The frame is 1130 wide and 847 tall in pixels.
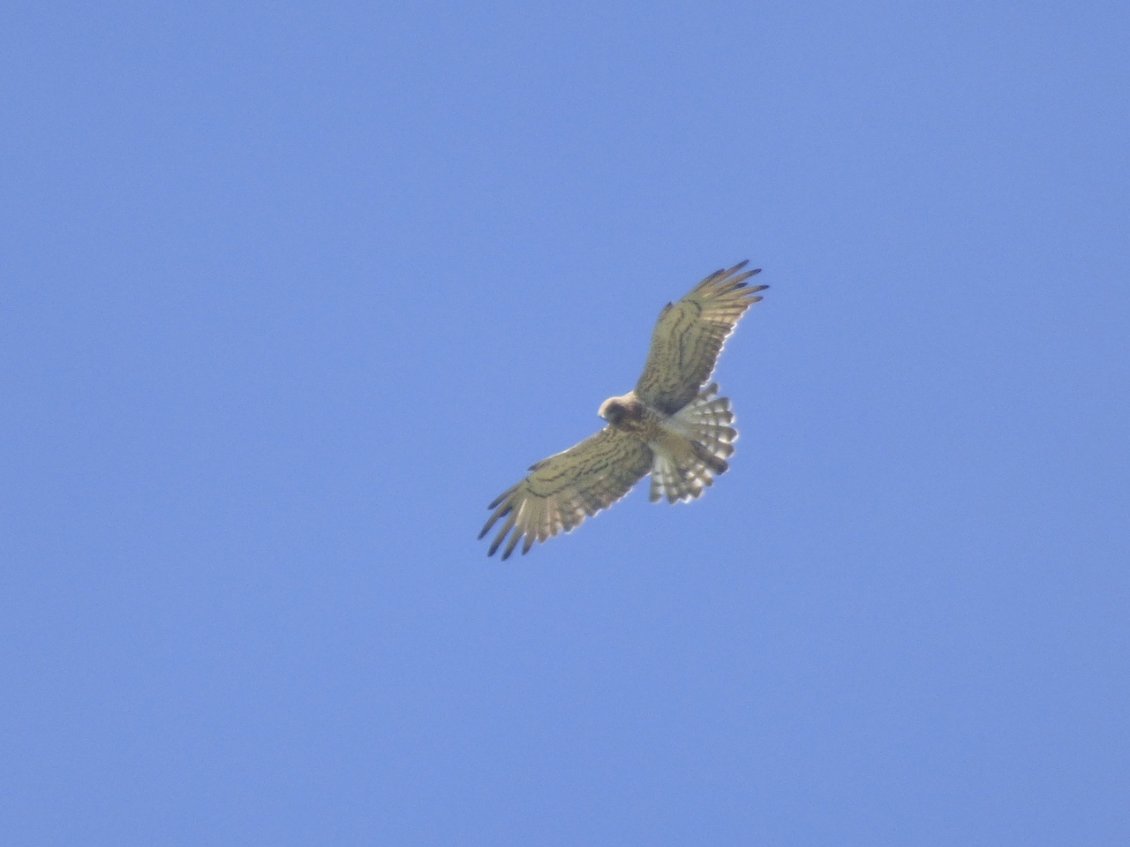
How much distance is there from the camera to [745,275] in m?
19.5

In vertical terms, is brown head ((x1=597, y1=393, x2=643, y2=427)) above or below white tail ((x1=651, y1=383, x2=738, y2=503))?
above

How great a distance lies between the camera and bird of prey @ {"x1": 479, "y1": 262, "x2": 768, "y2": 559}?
19.5 metres

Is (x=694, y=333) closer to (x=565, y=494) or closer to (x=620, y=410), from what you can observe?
(x=620, y=410)

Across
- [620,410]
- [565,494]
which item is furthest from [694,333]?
[565,494]

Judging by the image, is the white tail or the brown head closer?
the brown head

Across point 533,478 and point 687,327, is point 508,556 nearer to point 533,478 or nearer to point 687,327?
point 533,478

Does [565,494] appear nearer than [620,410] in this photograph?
No

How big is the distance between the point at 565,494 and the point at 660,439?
38.1 inches

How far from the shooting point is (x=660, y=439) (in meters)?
19.8

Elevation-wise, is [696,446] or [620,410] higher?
[620,410]

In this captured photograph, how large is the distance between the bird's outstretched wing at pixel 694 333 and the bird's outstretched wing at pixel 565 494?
0.60 metres

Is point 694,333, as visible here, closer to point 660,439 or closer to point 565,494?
point 660,439

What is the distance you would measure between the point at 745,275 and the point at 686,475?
6.01 ft

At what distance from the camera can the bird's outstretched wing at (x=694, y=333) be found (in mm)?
19406
